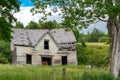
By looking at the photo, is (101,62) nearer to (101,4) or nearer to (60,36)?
(60,36)

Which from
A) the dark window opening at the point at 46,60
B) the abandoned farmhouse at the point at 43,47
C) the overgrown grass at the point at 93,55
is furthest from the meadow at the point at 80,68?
the dark window opening at the point at 46,60

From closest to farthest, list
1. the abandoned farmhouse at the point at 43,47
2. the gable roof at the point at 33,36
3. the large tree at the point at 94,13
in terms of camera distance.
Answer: the large tree at the point at 94,13, the gable roof at the point at 33,36, the abandoned farmhouse at the point at 43,47

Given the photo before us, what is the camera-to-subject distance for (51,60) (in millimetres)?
66625

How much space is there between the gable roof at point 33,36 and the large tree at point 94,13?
37645 millimetres

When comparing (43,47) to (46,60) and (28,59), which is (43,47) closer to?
(46,60)

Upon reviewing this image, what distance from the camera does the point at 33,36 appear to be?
65.2 meters

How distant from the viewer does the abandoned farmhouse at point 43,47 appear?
64.9 meters

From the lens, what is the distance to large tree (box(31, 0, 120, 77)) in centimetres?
2422

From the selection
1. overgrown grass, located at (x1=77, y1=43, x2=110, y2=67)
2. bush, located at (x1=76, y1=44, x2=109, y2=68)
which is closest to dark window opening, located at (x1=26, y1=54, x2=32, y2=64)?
bush, located at (x1=76, y1=44, x2=109, y2=68)

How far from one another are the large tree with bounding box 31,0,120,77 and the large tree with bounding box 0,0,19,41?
9.05 ft

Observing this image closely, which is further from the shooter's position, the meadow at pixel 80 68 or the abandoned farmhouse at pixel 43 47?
the abandoned farmhouse at pixel 43 47

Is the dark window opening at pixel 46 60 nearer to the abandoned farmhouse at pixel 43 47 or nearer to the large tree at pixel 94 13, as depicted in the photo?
the abandoned farmhouse at pixel 43 47

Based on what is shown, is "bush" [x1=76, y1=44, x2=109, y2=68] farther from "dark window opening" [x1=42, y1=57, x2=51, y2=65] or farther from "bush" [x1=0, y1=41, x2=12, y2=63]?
"bush" [x1=0, y1=41, x2=12, y2=63]

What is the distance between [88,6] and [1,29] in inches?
286
